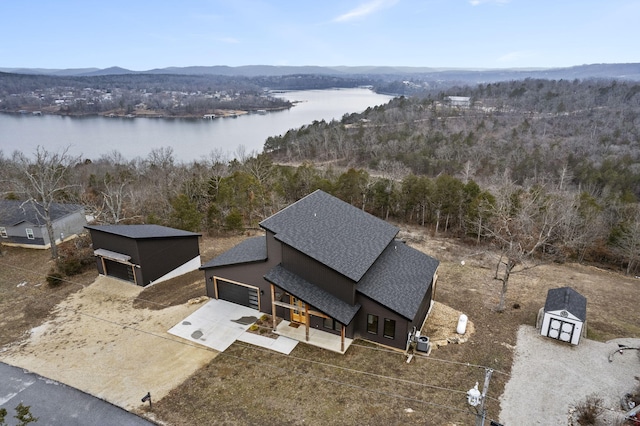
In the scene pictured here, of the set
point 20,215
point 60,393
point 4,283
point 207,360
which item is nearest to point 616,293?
point 207,360

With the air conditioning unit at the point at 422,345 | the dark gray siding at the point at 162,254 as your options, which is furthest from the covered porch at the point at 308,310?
the dark gray siding at the point at 162,254

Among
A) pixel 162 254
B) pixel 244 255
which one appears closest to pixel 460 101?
pixel 162 254

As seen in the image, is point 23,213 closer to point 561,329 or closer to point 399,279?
point 399,279

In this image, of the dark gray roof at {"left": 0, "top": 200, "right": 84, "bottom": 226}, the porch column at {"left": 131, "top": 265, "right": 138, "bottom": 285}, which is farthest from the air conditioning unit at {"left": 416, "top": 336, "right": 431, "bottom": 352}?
the dark gray roof at {"left": 0, "top": 200, "right": 84, "bottom": 226}

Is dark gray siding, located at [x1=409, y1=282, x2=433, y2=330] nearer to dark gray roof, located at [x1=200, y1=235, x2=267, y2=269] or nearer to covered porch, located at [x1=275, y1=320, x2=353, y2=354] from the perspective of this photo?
covered porch, located at [x1=275, y1=320, x2=353, y2=354]

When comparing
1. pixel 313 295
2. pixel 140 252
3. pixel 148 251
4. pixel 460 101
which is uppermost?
pixel 460 101

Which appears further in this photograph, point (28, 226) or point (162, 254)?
point (28, 226)

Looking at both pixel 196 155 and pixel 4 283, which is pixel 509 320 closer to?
pixel 4 283
